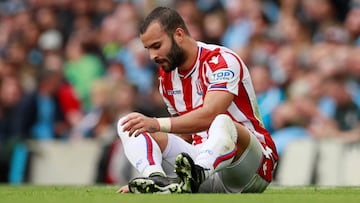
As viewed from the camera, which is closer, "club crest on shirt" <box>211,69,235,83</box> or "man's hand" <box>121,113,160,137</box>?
"man's hand" <box>121,113,160,137</box>

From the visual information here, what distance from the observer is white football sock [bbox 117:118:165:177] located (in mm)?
8773

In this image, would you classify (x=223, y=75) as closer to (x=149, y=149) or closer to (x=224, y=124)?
(x=224, y=124)

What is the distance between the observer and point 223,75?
28.6ft

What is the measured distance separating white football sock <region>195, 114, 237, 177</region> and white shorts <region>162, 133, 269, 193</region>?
1.32 ft

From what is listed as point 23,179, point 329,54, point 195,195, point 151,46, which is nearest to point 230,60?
point 151,46

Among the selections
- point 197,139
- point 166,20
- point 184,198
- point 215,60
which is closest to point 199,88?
point 215,60

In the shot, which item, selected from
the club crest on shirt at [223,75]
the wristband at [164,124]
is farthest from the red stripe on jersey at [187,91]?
the wristband at [164,124]

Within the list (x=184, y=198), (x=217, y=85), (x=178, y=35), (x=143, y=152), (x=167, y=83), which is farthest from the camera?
(x=167, y=83)

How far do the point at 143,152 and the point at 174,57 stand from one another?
0.78m

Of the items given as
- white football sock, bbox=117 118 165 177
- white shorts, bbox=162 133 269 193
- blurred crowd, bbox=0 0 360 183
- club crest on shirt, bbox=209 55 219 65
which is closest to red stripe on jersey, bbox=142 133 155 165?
white football sock, bbox=117 118 165 177

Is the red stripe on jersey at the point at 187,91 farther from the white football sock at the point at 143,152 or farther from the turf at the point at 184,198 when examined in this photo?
the turf at the point at 184,198

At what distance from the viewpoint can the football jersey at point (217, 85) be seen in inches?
345

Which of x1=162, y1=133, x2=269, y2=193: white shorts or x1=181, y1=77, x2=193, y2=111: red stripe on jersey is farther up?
x1=181, y1=77, x2=193, y2=111: red stripe on jersey

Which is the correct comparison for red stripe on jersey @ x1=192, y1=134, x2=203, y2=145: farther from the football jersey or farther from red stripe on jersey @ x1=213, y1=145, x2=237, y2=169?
red stripe on jersey @ x1=213, y1=145, x2=237, y2=169
